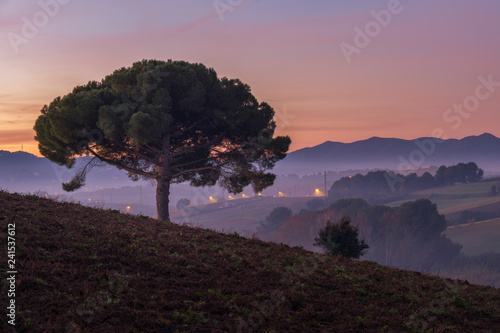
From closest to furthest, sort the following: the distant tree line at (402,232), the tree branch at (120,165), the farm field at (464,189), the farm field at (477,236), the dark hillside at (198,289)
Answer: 1. the dark hillside at (198,289)
2. the tree branch at (120,165)
3. the distant tree line at (402,232)
4. the farm field at (477,236)
5. the farm field at (464,189)

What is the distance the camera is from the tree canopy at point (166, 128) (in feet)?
84.6

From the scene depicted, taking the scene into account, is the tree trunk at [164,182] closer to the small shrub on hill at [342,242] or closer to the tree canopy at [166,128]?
the tree canopy at [166,128]

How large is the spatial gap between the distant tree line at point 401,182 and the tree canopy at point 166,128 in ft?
512

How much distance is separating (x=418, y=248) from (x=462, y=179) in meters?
85.4

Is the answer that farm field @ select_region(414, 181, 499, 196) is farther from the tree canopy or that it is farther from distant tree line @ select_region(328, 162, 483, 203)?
the tree canopy

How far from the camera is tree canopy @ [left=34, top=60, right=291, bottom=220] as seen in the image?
2578 cm

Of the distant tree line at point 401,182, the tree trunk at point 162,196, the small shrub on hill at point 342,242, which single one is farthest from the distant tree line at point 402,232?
→ the small shrub on hill at point 342,242

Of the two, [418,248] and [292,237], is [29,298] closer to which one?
[418,248]

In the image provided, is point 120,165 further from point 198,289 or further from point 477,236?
point 477,236

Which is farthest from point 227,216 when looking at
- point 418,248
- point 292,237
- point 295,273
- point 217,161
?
point 295,273

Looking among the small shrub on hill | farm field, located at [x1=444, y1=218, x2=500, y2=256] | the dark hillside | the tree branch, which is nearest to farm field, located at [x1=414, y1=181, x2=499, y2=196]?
farm field, located at [x1=444, y1=218, x2=500, y2=256]

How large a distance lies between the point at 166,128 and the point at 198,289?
1840cm

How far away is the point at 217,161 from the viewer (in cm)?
3152

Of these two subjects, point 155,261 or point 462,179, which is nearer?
point 155,261
